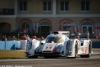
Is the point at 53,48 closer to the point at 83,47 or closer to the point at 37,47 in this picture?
the point at 37,47

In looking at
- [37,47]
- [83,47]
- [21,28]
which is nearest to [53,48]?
[37,47]

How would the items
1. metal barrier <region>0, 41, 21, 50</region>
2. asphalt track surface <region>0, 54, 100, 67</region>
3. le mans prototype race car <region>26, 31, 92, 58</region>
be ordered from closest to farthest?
asphalt track surface <region>0, 54, 100, 67</region>
le mans prototype race car <region>26, 31, 92, 58</region>
metal barrier <region>0, 41, 21, 50</region>

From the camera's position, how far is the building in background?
65938 mm

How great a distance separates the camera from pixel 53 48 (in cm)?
2250

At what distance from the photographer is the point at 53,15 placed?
66.1 metres

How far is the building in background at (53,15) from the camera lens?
216 feet

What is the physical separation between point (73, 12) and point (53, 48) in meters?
44.4

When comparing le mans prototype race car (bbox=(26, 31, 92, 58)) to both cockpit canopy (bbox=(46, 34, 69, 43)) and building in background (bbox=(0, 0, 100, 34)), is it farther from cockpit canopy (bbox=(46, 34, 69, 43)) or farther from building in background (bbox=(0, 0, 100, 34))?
building in background (bbox=(0, 0, 100, 34))

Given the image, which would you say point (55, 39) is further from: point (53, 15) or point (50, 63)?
point (53, 15)

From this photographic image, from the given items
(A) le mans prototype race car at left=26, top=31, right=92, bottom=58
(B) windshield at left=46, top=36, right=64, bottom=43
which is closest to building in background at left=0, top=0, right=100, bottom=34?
(B) windshield at left=46, top=36, right=64, bottom=43

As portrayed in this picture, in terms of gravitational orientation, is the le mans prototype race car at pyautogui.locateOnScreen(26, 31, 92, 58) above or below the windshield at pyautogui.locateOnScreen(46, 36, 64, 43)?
below

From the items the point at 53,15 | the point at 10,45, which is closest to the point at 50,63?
the point at 10,45

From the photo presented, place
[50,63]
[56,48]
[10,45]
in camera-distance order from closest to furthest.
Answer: [50,63] → [56,48] → [10,45]

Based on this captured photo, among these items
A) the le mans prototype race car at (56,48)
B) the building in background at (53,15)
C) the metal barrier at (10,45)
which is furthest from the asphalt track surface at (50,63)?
the building in background at (53,15)
